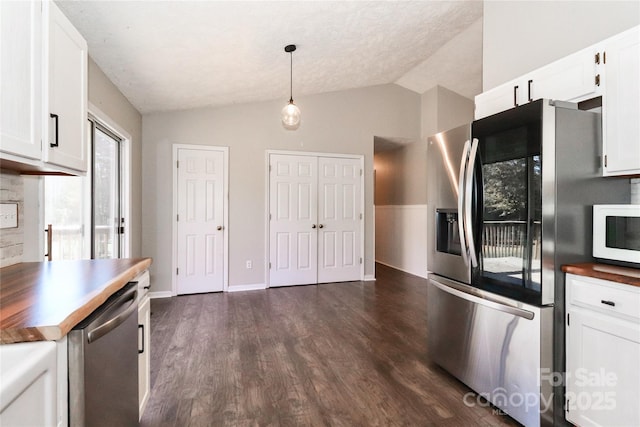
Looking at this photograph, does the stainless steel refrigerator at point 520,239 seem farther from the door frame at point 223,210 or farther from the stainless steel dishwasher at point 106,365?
the door frame at point 223,210

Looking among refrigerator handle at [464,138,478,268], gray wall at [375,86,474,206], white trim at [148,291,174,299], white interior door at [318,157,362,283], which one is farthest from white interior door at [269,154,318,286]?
refrigerator handle at [464,138,478,268]

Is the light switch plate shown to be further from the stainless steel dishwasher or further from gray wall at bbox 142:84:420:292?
gray wall at bbox 142:84:420:292

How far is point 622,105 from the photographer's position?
1.61m

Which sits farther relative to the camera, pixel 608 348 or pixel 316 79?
pixel 316 79

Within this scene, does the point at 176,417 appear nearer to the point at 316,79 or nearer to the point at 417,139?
the point at 316,79

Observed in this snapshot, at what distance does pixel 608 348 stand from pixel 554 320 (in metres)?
0.22

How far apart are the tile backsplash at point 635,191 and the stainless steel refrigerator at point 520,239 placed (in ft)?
0.10

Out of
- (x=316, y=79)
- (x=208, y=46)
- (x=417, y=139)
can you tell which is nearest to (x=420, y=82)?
(x=417, y=139)

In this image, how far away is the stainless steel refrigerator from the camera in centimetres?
159

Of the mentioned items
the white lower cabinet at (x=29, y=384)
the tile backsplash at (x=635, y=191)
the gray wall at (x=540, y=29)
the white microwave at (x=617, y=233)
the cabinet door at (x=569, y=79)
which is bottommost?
the white lower cabinet at (x=29, y=384)

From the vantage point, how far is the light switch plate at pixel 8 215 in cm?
153

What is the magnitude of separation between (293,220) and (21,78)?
3.78 meters

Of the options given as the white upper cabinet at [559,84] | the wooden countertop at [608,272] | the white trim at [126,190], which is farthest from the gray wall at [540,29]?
the white trim at [126,190]

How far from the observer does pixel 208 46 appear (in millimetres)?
2754
